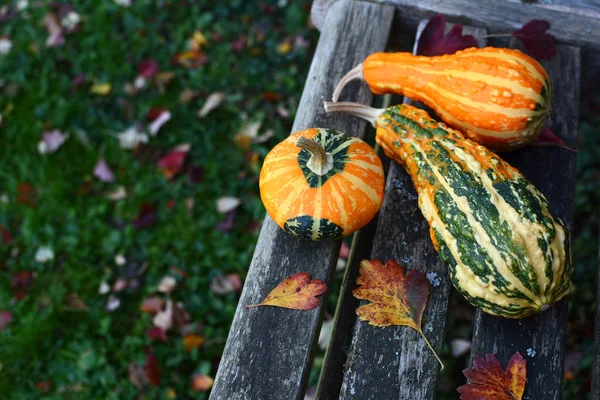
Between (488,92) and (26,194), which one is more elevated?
(488,92)

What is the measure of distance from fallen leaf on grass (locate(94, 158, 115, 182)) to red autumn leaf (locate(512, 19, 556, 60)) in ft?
7.59

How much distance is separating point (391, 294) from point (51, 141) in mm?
2534

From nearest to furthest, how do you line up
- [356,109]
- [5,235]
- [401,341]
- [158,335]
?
[401,341], [356,109], [158,335], [5,235]

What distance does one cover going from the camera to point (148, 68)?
12.0 feet

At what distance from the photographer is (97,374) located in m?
2.78

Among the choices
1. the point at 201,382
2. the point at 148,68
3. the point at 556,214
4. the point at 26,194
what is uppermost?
the point at 556,214

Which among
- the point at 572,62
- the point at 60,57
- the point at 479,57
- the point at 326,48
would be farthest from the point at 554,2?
the point at 60,57

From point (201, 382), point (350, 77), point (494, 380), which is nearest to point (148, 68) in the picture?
point (350, 77)

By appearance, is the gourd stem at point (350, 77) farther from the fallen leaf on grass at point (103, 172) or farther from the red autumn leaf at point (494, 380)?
the fallen leaf on grass at point (103, 172)

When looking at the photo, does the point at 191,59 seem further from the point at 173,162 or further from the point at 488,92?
the point at 488,92

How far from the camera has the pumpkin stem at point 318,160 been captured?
1.68 m

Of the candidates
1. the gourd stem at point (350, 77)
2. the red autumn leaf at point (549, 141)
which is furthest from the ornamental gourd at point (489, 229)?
the gourd stem at point (350, 77)

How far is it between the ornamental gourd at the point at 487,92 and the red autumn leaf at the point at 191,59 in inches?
77.7

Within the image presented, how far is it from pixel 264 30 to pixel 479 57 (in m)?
2.17
